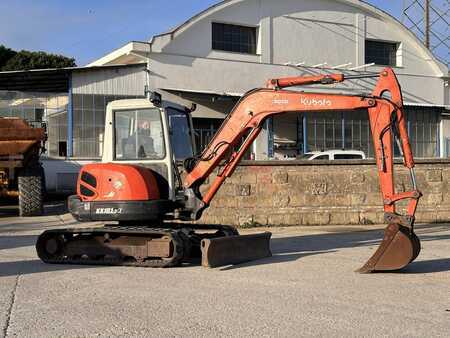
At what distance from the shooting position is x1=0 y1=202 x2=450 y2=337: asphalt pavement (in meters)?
6.11

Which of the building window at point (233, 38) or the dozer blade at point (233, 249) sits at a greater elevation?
the building window at point (233, 38)

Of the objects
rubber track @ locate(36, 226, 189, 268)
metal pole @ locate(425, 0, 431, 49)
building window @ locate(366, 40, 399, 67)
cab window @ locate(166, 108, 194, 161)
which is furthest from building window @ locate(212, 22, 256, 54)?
rubber track @ locate(36, 226, 189, 268)

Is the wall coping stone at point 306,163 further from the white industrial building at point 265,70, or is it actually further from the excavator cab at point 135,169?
the white industrial building at point 265,70

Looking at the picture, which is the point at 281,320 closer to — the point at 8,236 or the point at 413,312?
the point at 413,312

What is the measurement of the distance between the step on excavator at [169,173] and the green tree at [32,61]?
42.2 metres

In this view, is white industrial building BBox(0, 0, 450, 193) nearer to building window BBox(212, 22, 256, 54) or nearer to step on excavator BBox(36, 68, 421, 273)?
building window BBox(212, 22, 256, 54)

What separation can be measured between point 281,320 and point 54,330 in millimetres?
2243

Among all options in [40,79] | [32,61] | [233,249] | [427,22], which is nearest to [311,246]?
→ [233,249]

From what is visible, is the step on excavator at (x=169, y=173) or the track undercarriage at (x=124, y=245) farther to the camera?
the track undercarriage at (x=124, y=245)

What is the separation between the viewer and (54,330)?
6020 mm

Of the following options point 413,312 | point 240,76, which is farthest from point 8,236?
point 240,76

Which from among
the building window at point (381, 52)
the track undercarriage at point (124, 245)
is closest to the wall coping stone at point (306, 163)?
the track undercarriage at point (124, 245)

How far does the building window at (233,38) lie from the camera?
99.7 feet

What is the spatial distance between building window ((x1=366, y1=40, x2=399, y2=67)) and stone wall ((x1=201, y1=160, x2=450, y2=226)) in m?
19.1
